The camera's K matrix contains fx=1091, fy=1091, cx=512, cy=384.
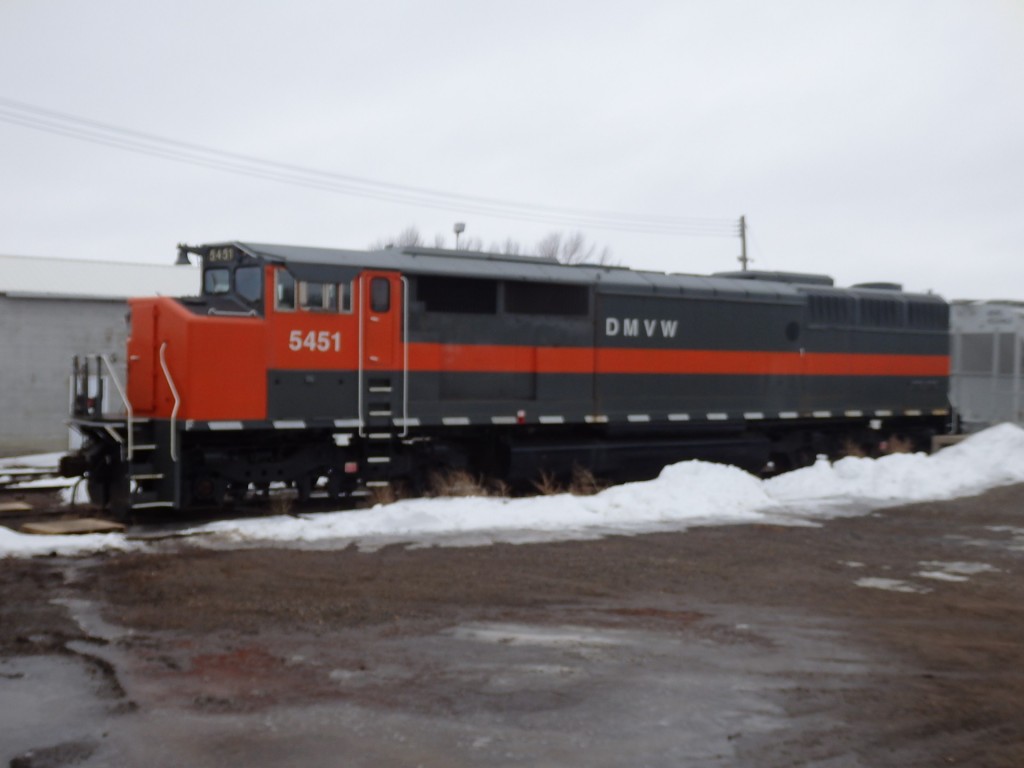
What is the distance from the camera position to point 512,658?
7.37 m

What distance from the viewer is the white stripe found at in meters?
13.8

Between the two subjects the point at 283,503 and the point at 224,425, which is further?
the point at 283,503

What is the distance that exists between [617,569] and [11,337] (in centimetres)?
2196

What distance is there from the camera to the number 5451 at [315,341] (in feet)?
47.8

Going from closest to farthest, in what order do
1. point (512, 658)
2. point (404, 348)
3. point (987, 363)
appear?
point (512, 658) < point (404, 348) < point (987, 363)

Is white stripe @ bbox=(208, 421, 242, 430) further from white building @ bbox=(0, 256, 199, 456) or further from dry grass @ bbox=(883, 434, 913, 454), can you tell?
white building @ bbox=(0, 256, 199, 456)

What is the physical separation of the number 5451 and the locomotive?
3cm

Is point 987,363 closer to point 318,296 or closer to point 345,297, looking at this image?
point 345,297

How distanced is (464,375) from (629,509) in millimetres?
3384

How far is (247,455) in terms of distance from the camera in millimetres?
14445

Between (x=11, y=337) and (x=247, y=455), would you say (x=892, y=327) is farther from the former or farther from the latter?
(x=11, y=337)

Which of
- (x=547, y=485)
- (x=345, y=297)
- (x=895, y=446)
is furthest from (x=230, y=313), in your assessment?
(x=895, y=446)

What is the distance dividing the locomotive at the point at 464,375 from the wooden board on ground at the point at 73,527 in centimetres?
61

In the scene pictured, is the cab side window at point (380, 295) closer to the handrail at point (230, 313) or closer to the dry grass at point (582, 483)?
the handrail at point (230, 313)
